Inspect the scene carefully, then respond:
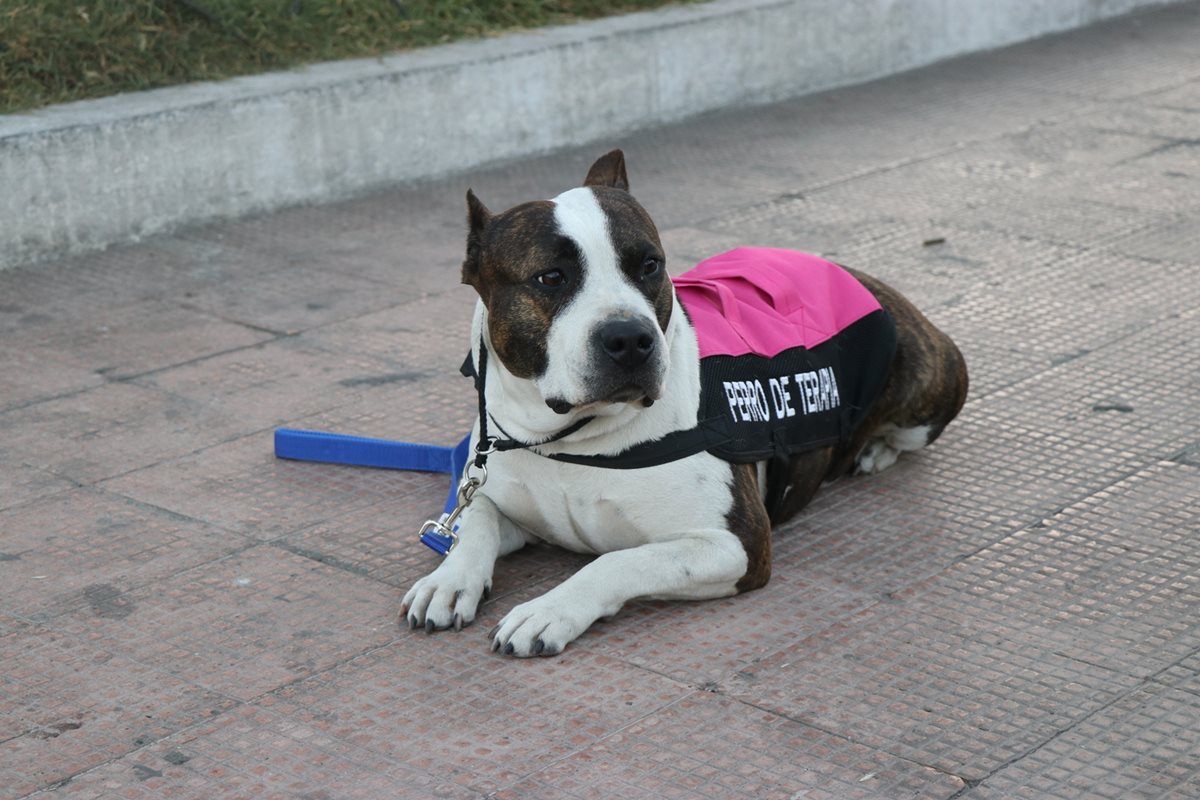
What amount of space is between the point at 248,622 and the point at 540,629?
0.84 meters

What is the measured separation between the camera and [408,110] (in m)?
9.46

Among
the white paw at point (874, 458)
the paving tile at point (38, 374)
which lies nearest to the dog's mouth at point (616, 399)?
the white paw at point (874, 458)

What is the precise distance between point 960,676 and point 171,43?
6.54 m

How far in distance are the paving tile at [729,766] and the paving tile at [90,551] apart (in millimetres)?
1524

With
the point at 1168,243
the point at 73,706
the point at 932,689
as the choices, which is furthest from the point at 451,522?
the point at 1168,243

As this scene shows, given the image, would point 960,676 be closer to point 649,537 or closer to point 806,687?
point 806,687

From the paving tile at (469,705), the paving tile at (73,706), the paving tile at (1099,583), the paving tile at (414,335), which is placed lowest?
the paving tile at (1099,583)

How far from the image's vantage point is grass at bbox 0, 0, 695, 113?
8.73 m

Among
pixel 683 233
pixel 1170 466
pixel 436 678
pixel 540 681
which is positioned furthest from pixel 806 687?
pixel 683 233

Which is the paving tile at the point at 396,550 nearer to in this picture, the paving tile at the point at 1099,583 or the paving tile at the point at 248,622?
the paving tile at the point at 248,622

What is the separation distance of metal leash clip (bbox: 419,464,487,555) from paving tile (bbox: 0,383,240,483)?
4.28ft

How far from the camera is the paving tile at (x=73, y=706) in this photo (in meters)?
3.81

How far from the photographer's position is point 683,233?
28.0ft

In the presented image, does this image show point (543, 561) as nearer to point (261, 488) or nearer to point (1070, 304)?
point (261, 488)
